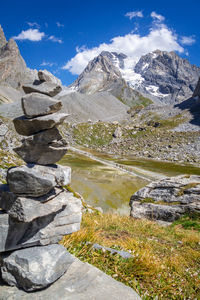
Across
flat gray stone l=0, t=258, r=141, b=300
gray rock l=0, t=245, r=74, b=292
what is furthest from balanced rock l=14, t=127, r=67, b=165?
flat gray stone l=0, t=258, r=141, b=300

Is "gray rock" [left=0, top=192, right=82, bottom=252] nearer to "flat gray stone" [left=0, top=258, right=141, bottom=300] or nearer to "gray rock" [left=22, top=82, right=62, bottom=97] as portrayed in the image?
"flat gray stone" [left=0, top=258, right=141, bottom=300]

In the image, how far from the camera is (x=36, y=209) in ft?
20.7

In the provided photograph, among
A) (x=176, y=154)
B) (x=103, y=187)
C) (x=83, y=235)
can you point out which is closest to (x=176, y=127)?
(x=176, y=154)

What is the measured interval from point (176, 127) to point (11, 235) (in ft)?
443

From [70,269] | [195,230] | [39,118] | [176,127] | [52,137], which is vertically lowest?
[195,230]

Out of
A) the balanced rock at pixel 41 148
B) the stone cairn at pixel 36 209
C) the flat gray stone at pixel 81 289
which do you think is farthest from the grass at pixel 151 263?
the balanced rock at pixel 41 148

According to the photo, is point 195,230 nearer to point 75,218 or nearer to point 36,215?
point 75,218

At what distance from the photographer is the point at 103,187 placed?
3631 centimetres

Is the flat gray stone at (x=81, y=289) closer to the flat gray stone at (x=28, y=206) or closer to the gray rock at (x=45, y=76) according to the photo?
the flat gray stone at (x=28, y=206)

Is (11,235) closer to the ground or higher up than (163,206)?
higher up

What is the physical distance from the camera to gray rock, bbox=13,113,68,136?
6.82 m

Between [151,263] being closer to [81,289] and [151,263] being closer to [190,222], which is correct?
[81,289]

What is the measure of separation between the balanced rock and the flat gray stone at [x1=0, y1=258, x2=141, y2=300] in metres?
4.02

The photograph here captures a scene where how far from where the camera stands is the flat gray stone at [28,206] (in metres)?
6.03
